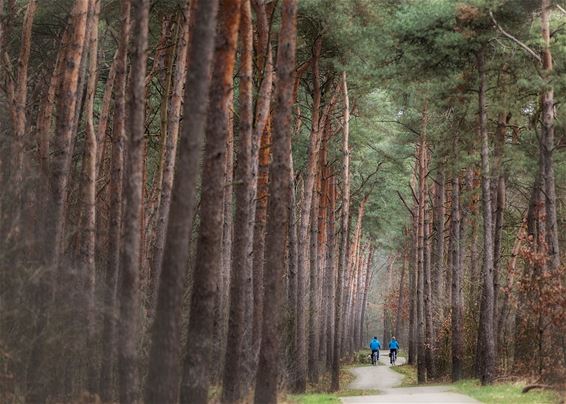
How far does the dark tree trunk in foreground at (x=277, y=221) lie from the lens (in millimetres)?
13008

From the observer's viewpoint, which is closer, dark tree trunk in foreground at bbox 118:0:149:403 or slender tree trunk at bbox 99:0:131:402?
dark tree trunk in foreground at bbox 118:0:149:403

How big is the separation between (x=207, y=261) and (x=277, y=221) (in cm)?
259

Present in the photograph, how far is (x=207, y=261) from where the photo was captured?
36.3ft

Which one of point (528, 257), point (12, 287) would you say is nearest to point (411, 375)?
point (528, 257)

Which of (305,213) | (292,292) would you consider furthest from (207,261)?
(305,213)

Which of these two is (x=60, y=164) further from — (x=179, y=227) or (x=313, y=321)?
(x=313, y=321)

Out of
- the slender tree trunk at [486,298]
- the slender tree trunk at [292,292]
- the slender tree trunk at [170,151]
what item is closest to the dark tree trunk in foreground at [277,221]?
the slender tree trunk at [170,151]

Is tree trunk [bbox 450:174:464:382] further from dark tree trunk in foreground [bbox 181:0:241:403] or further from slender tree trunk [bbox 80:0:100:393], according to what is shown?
dark tree trunk in foreground [bbox 181:0:241:403]

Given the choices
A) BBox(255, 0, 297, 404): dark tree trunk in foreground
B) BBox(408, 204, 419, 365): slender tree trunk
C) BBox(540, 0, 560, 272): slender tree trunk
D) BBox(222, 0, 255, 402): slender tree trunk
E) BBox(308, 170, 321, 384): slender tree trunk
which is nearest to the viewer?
BBox(255, 0, 297, 404): dark tree trunk in foreground

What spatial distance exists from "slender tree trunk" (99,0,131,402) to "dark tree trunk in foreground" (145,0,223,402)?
3353 millimetres

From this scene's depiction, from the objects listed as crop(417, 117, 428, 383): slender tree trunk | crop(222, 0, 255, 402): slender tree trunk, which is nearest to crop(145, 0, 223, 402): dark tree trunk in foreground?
crop(222, 0, 255, 402): slender tree trunk

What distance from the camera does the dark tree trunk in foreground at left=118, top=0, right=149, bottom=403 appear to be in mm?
11711

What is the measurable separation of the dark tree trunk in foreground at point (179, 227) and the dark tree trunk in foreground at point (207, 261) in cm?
88

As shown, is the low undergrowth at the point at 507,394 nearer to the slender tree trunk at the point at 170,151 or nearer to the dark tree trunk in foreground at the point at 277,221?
the dark tree trunk in foreground at the point at 277,221
